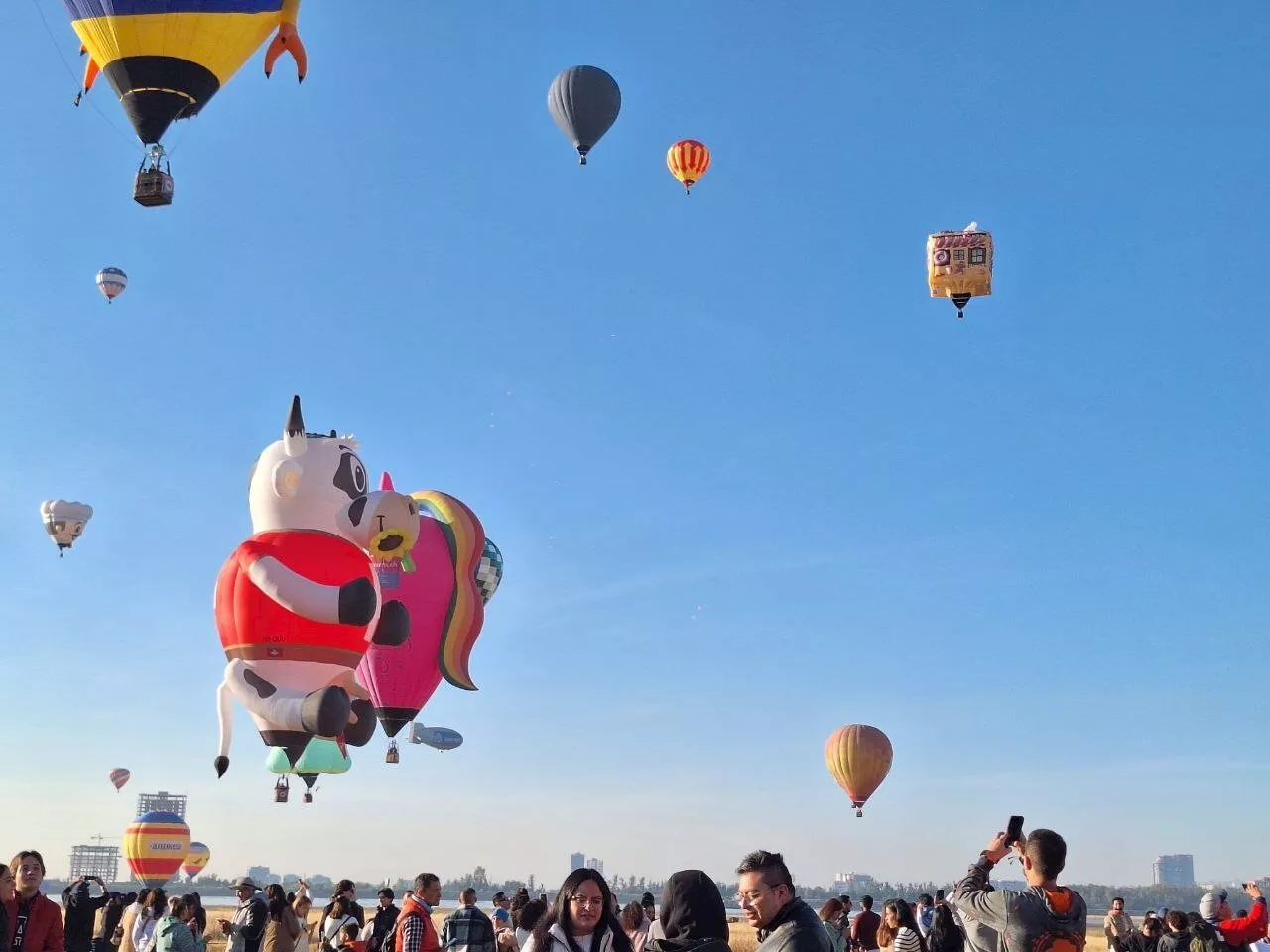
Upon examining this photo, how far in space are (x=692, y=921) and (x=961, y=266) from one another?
25.4 metres

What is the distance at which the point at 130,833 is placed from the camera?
35469mm

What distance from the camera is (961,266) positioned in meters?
28.3

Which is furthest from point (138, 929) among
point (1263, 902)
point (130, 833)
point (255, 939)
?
point (130, 833)

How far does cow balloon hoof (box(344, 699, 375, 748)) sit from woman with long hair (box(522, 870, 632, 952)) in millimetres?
15236

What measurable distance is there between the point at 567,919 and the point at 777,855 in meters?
0.88

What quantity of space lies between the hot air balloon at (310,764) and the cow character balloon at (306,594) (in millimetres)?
2178

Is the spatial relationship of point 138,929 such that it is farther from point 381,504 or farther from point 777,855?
point 777,855

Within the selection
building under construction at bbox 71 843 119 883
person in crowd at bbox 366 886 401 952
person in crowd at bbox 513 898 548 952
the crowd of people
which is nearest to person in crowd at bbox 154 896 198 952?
the crowd of people

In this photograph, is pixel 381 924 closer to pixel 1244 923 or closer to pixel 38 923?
pixel 38 923

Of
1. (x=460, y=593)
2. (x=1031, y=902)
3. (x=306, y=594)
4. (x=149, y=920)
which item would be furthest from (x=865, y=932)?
(x=460, y=593)

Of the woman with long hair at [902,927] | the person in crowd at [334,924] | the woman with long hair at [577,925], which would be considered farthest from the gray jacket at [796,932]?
the person in crowd at [334,924]

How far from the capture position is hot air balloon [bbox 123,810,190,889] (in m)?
34.8

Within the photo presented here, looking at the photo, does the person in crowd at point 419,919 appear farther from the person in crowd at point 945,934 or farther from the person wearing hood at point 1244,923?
the person wearing hood at point 1244,923

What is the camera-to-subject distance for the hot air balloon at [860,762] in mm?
31469
